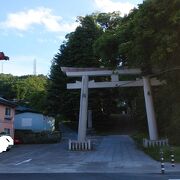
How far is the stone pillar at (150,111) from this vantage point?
33.1m

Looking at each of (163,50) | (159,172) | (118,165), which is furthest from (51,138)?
(159,172)

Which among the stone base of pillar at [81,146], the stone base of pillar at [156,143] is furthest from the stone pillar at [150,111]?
the stone base of pillar at [81,146]

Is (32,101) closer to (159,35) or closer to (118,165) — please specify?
(159,35)


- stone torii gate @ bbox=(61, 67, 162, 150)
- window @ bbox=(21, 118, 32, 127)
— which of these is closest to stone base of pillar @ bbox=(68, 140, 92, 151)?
stone torii gate @ bbox=(61, 67, 162, 150)

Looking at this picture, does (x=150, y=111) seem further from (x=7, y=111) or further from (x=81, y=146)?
(x=7, y=111)

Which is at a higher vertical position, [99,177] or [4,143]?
[4,143]

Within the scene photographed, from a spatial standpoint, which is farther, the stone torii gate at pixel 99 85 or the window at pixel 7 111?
the window at pixel 7 111

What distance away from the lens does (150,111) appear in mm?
33562

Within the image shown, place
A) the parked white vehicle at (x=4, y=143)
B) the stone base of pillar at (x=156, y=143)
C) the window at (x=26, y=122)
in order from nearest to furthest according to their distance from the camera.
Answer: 1. the stone base of pillar at (x=156, y=143)
2. the parked white vehicle at (x=4, y=143)
3. the window at (x=26, y=122)

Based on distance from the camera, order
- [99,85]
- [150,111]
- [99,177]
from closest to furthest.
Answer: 1. [99,177]
2. [150,111]
3. [99,85]

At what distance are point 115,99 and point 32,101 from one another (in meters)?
20.1

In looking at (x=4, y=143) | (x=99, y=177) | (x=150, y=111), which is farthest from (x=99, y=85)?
(x=99, y=177)

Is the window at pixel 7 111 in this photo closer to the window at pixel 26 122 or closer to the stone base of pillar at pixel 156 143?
the window at pixel 26 122

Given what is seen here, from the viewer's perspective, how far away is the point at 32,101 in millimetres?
82375
